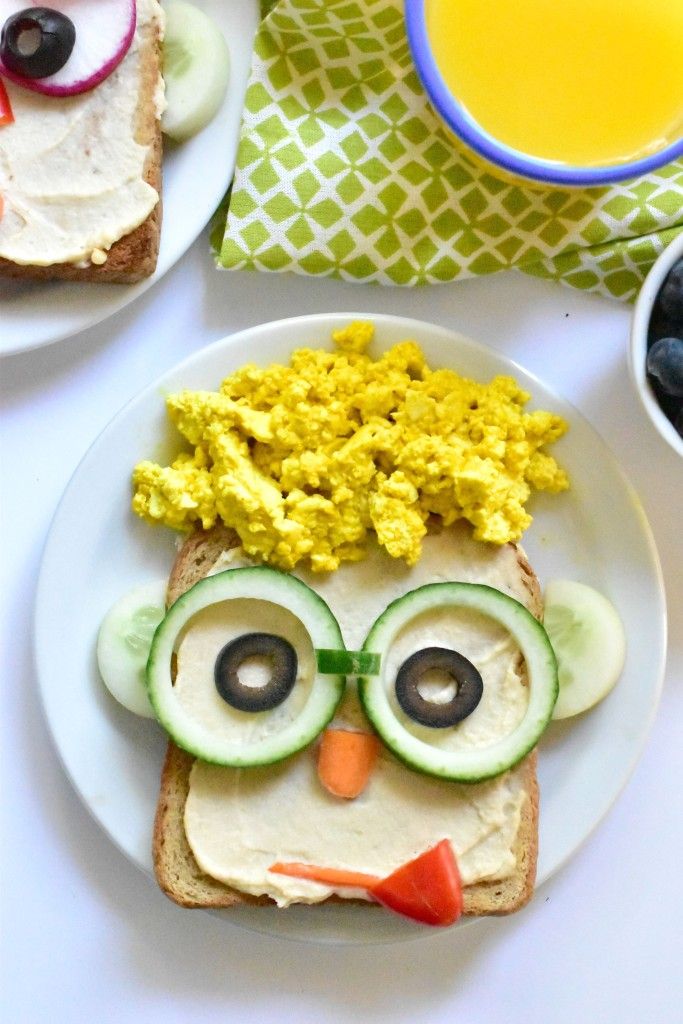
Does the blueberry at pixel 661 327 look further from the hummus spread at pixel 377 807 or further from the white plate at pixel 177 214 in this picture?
the white plate at pixel 177 214

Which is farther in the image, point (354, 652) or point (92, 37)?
point (92, 37)

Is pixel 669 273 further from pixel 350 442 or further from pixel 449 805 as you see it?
pixel 449 805

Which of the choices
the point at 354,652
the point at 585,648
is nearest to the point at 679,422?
the point at 585,648

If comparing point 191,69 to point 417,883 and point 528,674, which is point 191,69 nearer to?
point 528,674

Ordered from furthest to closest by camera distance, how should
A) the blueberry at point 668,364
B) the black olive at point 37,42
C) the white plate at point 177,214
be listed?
Result: the white plate at point 177,214 → the black olive at point 37,42 → the blueberry at point 668,364

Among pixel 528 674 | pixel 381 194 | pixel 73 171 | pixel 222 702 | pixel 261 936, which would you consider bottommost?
pixel 261 936

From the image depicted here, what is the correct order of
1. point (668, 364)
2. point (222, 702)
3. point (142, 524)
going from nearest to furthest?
point (668, 364), point (222, 702), point (142, 524)

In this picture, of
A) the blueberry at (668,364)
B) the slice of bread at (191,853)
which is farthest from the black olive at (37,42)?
the blueberry at (668,364)
